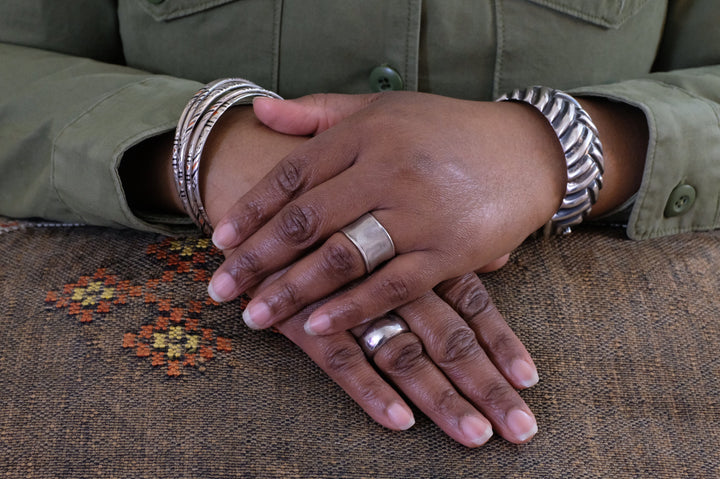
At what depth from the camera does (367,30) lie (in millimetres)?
925

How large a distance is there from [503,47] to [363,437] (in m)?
0.62

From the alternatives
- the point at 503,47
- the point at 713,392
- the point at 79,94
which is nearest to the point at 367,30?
the point at 503,47

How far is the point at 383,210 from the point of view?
69 centimetres

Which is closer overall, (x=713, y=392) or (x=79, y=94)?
(x=713, y=392)

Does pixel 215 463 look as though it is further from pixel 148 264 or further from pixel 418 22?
pixel 418 22

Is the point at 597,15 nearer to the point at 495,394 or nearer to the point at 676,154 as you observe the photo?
the point at 676,154

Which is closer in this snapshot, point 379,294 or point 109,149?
point 379,294

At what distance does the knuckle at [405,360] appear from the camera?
663 millimetres

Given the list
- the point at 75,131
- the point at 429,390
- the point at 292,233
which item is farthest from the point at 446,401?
the point at 75,131

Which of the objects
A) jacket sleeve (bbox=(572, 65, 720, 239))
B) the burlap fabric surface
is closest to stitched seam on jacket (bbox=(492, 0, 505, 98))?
jacket sleeve (bbox=(572, 65, 720, 239))

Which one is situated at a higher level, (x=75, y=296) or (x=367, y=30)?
(x=367, y=30)

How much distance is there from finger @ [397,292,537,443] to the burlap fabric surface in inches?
1.0

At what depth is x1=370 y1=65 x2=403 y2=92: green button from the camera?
0.94m

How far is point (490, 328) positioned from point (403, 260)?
127 millimetres
